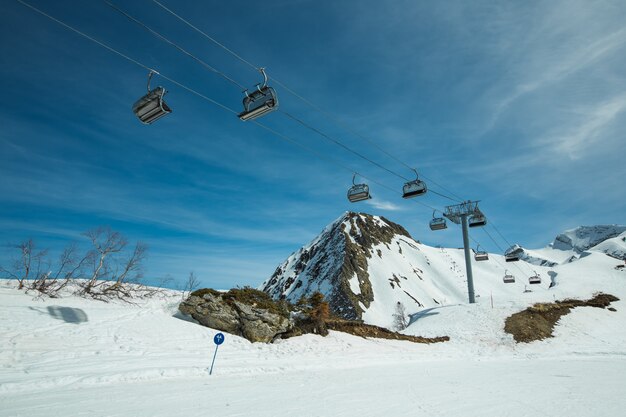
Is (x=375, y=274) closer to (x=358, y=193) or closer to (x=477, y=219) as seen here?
(x=477, y=219)

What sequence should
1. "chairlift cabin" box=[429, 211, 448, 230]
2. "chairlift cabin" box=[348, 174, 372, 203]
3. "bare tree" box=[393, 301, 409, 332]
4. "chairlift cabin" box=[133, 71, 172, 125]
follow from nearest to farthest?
"chairlift cabin" box=[133, 71, 172, 125], "chairlift cabin" box=[348, 174, 372, 203], "chairlift cabin" box=[429, 211, 448, 230], "bare tree" box=[393, 301, 409, 332]

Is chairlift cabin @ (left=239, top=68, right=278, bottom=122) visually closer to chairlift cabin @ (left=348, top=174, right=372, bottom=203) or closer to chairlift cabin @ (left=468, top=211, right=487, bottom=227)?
chairlift cabin @ (left=348, top=174, right=372, bottom=203)

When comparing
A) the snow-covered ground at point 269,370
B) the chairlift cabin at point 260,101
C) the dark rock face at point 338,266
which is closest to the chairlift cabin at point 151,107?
the chairlift cabin at point 260,101

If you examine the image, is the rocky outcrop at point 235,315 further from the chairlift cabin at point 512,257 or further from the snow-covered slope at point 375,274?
the snow-covered slope at point 375,274

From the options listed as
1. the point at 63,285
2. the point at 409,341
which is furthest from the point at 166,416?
the point at 409,341

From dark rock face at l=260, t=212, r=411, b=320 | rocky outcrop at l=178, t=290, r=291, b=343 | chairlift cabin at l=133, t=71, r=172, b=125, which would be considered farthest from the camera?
dark rock face at l=260, t=212, r=411, b=320

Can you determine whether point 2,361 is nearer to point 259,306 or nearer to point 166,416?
point 166,416

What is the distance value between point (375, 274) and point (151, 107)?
126473 mm

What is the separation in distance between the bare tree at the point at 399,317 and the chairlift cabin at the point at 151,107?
95.5m

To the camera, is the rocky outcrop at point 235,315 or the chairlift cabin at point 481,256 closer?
the rocky outcrop at point 235,315

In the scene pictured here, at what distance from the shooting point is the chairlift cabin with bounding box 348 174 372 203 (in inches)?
561

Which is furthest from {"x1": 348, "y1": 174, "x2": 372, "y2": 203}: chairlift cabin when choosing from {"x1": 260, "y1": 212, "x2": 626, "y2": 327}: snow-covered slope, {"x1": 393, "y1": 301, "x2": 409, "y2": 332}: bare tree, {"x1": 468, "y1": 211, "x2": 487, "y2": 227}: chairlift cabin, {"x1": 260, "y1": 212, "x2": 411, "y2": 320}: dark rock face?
{"x1": 260, "y1": 212, "x2": 626, "y2": 327}: snow-covered slope

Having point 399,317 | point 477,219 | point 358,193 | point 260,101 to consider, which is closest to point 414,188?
point 358,193

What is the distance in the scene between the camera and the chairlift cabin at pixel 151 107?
288 inches
